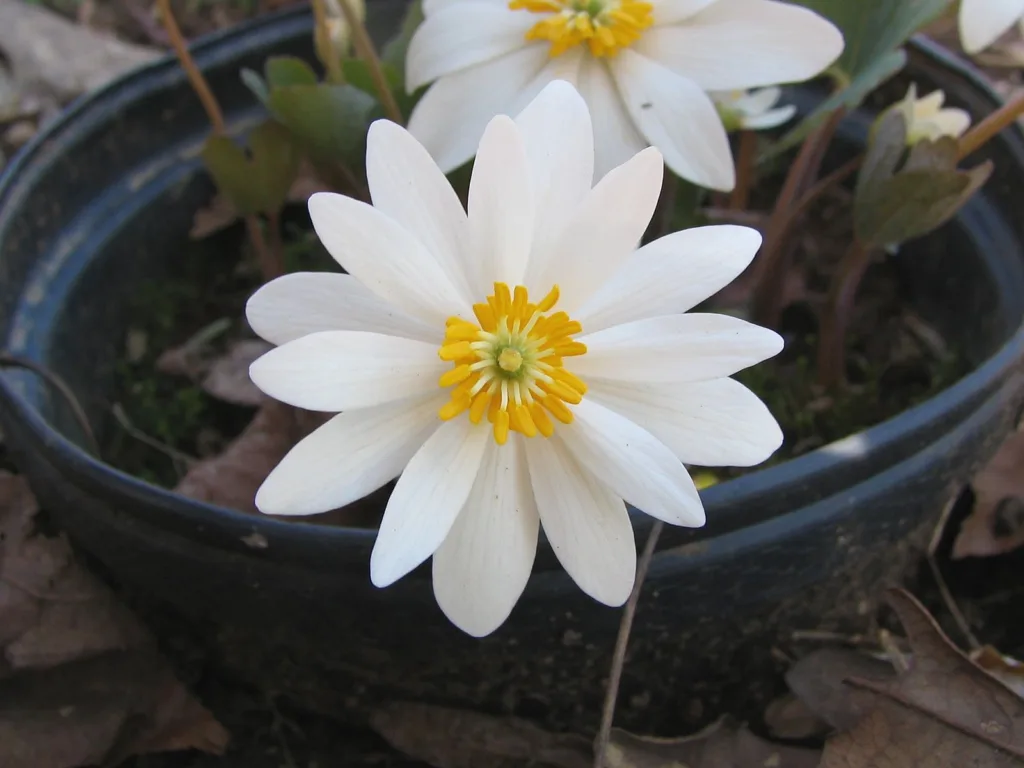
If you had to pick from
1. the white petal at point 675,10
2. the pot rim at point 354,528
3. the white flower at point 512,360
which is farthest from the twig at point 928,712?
the white petal at point 675,10

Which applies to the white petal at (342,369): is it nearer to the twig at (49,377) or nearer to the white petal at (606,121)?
the white petal at (606,121)

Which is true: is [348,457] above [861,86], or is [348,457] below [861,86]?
below

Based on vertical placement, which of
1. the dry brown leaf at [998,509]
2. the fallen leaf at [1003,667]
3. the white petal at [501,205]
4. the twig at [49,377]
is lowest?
the fallen leaf at [1003,667]

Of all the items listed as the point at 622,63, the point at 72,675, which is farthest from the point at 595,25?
the point at 72,675

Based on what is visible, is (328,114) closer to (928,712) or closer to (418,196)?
(418,196)

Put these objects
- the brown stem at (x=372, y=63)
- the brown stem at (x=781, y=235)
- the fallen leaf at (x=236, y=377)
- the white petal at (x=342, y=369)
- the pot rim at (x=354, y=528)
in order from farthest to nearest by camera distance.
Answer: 1. the fallen leaf at (x=236, y=377)
2. the brown stem at (x=781, y=235)
3. the brown stem at (x=372, y=63)
4. the pot rim at (x=354, y=528)
5. the white petal at (x=342, y=369)

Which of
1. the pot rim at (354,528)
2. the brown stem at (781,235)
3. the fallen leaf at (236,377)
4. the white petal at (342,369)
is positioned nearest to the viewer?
the white petal at (342,369)

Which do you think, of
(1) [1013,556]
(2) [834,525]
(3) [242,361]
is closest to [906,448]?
(2) [834,525]
